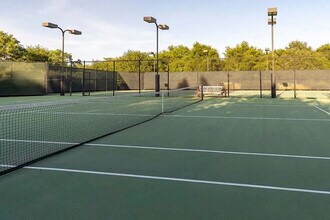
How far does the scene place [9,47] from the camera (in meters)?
38.5

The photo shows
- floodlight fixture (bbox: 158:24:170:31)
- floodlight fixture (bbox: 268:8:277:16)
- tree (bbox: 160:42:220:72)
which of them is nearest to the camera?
floodlight fixture (bbox: 268:8:277:16)

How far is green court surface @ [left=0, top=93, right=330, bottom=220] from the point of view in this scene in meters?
2.69

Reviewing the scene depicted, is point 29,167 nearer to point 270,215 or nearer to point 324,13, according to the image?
point 270,215

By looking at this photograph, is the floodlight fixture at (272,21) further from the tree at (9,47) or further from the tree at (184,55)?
the tree at (9,47)

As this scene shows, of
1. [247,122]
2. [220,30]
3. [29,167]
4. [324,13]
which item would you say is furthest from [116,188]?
[220,30]

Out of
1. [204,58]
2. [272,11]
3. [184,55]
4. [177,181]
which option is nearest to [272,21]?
[272,11]

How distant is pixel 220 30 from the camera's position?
36281 mm

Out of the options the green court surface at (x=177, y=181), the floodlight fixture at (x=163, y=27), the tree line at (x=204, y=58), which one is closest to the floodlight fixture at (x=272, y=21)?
the tree line at (x=204, y=58)

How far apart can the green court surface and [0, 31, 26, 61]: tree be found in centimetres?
3780

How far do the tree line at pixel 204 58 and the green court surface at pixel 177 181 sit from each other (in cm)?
1641

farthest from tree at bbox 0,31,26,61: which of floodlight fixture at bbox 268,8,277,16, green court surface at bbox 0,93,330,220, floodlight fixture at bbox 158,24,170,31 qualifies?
green court surface at bbox 0,93,330,220

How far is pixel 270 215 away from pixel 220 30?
35577mm

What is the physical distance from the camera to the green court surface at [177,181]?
2688 millimetres

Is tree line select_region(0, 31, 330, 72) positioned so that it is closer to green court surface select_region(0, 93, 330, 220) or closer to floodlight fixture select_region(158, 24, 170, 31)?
floodlight fixture select_region(158, 24, 170, 31)
